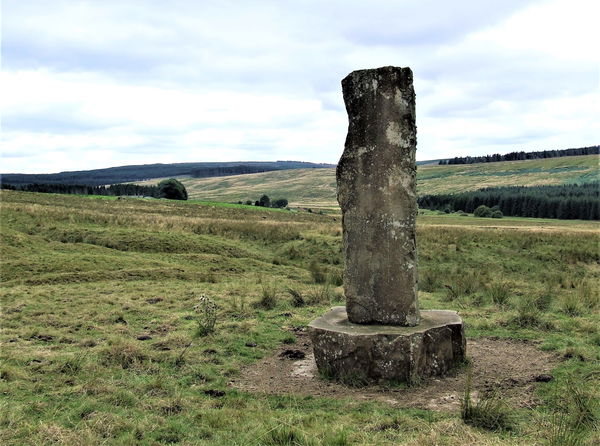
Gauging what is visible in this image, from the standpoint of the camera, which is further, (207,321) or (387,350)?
(207,321)

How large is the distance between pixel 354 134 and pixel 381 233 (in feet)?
5.23

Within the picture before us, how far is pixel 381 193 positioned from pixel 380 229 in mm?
547

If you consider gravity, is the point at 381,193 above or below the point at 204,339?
above

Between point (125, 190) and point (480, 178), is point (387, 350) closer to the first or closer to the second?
point (125, 190)

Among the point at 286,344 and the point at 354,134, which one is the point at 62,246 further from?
the point at 354,134

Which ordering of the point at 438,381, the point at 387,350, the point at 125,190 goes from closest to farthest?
the point at 387,350 → the point at 438,381 → the point at 125,190

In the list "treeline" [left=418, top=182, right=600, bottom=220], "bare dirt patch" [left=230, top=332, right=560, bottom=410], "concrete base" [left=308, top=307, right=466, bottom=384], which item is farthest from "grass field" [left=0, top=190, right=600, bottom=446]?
"treeline" [left=418, top=182, right=600, bottom=220]

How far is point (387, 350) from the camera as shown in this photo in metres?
6.82

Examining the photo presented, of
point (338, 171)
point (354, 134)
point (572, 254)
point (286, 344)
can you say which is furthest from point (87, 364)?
point (572, 254)

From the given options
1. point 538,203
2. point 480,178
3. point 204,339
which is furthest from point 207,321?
point 480,178

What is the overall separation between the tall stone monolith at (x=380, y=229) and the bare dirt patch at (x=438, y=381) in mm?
339

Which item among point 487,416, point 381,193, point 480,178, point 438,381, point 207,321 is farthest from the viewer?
point 480,178

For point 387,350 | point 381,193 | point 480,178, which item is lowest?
point 387,350

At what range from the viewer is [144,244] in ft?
67.8
